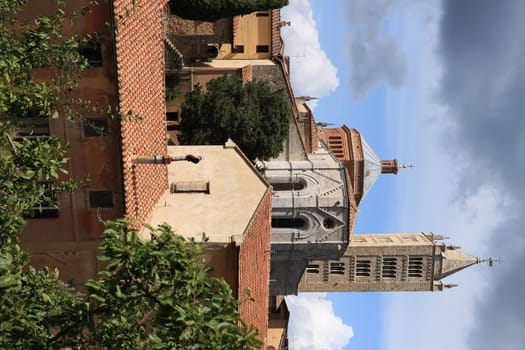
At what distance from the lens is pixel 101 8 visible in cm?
1227

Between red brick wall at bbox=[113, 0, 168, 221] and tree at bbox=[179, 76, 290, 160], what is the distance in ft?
37.2

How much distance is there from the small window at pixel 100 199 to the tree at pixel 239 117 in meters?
14.7

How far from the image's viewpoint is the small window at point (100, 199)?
13.7m

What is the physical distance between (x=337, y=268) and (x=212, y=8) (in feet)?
100

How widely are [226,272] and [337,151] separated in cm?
2330

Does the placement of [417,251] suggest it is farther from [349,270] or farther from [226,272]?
[226,272]

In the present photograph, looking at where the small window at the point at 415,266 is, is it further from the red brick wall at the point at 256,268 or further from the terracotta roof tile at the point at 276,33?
the red brick wall at the point at 256,268

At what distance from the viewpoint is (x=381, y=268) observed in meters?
51.8

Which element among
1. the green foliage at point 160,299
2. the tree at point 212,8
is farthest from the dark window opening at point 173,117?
the green foliage at point 160,299

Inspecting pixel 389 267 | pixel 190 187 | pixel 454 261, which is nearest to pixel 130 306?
pixel 190 187

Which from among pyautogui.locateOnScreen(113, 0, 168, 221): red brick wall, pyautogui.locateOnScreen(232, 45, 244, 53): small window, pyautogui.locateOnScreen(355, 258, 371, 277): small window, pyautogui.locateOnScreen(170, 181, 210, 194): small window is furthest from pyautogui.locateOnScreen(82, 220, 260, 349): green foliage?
pyautogui.locateOnScreen(355, 258, 371, 277): small window

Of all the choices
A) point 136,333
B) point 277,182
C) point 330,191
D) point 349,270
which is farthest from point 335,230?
point 349,270

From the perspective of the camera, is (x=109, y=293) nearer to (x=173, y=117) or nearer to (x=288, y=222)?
(x=288, y=222)

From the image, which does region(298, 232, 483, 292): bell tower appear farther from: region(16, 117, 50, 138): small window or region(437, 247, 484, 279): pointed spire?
region(16, 117, 50, 138): small window
